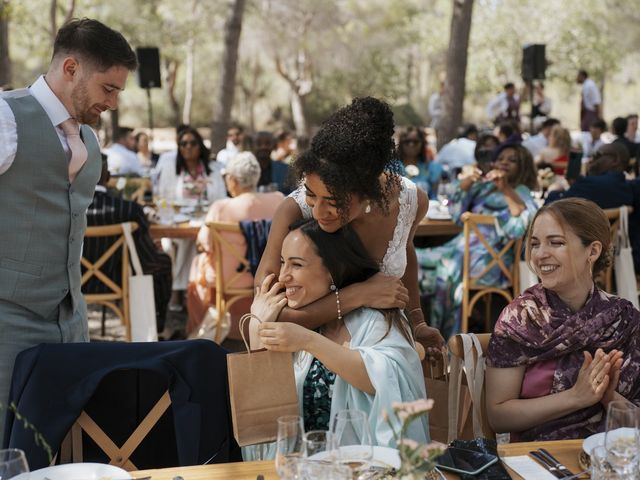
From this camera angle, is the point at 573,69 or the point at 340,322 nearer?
the point at 340,322

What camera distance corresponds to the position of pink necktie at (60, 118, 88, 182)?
8.63 feet

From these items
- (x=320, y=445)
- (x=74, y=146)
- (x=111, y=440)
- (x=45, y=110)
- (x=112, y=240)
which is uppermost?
(x=45, y=110)

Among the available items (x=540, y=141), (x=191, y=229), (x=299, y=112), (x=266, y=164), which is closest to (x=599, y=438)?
(x=191, y=229)

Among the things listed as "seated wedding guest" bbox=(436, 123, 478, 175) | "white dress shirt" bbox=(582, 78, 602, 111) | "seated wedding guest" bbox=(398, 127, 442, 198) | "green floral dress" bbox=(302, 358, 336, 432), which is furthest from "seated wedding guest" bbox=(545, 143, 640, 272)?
"white dress shirt" bbox=(582, 78, 602, 111)

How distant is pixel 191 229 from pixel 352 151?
3410 millimetres

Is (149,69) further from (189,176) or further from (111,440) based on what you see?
(111,440)

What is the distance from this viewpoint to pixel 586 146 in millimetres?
13367

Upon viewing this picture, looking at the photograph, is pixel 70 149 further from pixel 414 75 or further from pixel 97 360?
pixel 414 75

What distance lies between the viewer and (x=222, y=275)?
5.43 metres

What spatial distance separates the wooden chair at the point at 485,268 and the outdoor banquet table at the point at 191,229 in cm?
46

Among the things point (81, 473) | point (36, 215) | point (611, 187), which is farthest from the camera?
point (611, 187)

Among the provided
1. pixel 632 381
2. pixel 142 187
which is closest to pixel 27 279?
pixel 632 381

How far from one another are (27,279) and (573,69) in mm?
32708

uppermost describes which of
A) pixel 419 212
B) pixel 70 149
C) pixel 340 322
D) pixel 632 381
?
pixel 70 149
